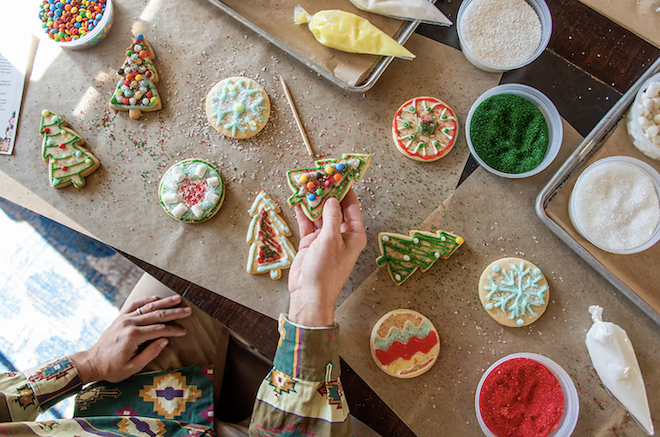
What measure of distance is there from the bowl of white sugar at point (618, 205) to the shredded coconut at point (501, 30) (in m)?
0.65

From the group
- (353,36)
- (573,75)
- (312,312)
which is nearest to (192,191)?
(312,312)

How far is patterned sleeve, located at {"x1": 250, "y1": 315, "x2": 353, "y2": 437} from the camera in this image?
154 centimetres

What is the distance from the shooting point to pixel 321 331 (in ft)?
5.16

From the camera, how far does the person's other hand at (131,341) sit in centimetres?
189

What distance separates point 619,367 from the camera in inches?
69.0

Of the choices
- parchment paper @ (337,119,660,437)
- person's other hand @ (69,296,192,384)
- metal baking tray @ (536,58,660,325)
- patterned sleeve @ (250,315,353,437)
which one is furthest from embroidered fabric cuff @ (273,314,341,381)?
metal baking tray @ (536,58,660,325)

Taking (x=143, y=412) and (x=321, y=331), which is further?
(x=143, y=412)

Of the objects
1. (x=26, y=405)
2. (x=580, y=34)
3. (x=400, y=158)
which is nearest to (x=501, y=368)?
(x=400, y=158)

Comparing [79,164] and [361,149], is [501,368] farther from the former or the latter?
[79,164]

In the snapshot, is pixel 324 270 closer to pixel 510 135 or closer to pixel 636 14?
pixel 510 135

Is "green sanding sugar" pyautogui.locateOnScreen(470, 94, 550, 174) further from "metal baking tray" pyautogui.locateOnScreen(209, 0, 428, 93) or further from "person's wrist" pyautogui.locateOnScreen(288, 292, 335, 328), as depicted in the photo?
"person's wrist" pyautogui.locateOnScreen(288, 292, 335, 328)

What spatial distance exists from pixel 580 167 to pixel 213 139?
5.85 ft

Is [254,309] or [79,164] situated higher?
[79,164]

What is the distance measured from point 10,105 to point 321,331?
6.62 feet
